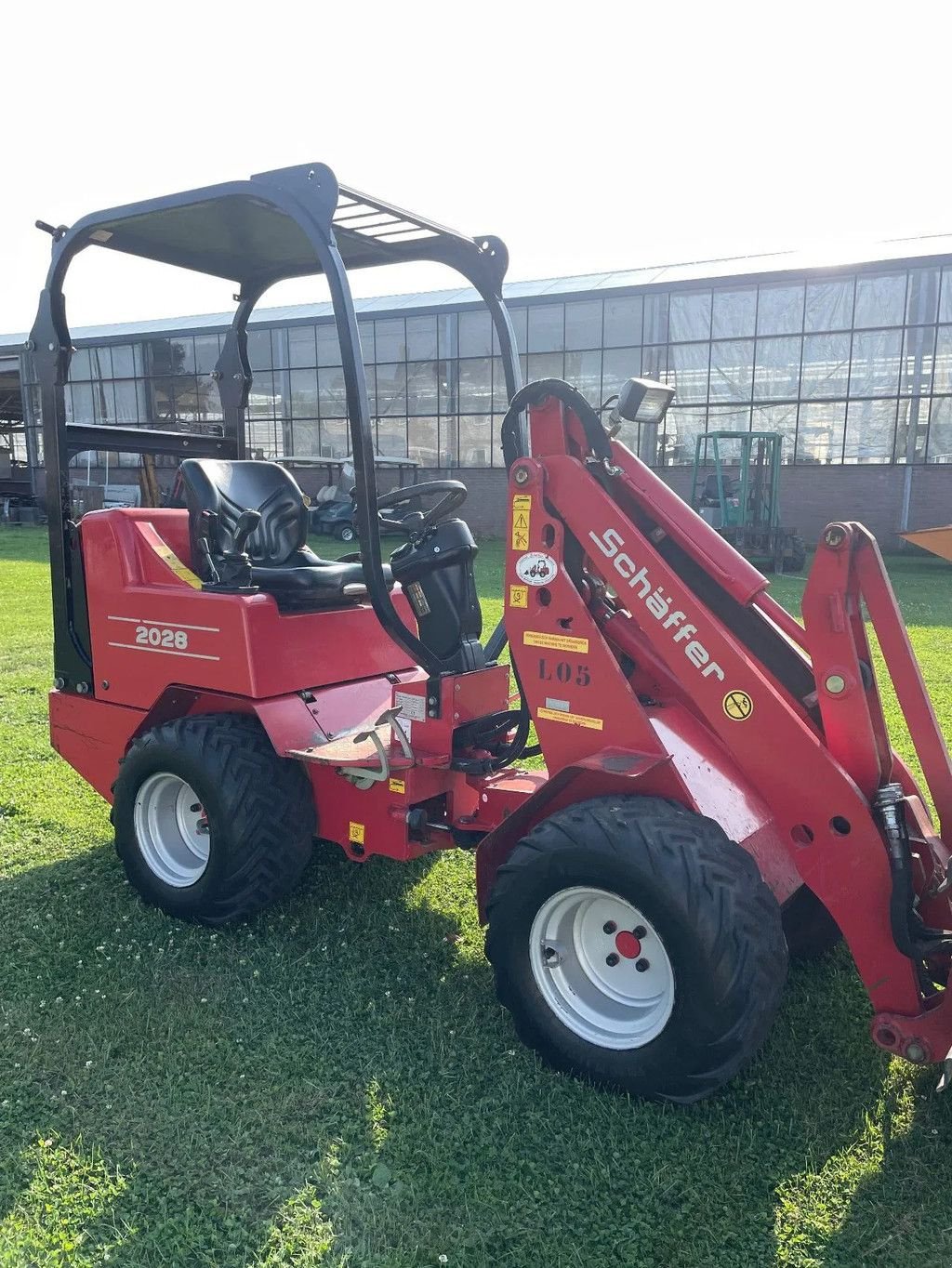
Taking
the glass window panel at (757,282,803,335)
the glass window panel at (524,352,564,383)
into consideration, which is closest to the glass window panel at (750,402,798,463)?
the glass window panel at (757,282,803,335)

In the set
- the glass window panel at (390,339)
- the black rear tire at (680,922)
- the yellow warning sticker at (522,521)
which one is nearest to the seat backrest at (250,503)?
the yellow warning sticker at (522,521)

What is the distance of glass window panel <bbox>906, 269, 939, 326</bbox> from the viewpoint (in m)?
21.5

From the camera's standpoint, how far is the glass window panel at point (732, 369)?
76.3 feet

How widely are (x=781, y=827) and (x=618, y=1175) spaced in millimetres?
1048

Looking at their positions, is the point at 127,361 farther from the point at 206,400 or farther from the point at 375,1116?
the point at 375,1116

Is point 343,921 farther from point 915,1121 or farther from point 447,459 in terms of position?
point 447,459

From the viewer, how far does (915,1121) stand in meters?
2.68

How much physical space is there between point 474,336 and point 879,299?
33.2 ft

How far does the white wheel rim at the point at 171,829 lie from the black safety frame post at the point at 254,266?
713 mm

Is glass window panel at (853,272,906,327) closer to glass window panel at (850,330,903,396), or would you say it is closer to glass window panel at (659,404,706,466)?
glass window panel at (850,330,903,396)

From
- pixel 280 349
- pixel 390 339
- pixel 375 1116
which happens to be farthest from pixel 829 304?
pixel 375 1116

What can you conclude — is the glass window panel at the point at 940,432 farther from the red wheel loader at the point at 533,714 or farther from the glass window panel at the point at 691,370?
the red wheel loader at the point at 533,714

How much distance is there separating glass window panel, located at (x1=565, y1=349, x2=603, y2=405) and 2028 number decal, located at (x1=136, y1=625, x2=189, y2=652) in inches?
874

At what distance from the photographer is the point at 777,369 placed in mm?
22969
